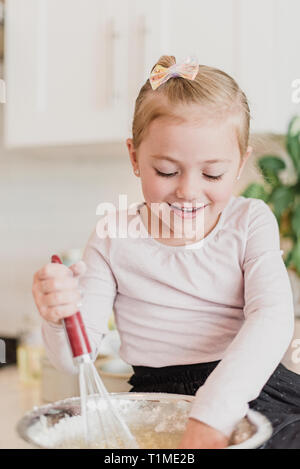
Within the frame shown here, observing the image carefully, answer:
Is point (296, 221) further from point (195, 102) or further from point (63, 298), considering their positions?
point (63, 298)

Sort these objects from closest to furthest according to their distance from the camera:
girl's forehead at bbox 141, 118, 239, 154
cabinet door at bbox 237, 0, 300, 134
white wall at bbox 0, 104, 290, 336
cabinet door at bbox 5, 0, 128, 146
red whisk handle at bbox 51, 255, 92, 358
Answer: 1. red whisk handle at bbox 51, 255, 92, 358
2. girl's forehead at bbox 141, 118, 239, 154
3. cabinet door at bbox 237, 0, 300, 134
4. cabinet door at bbox 5, 0, 128, 146
5. white wall at bbox 0, 104, 290, 336

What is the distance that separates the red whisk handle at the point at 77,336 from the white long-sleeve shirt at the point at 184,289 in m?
0.13

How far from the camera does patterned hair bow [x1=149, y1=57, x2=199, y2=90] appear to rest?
585 millimetres

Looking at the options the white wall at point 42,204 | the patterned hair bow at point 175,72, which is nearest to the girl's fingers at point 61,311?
the patterned hair bow at point 175,72

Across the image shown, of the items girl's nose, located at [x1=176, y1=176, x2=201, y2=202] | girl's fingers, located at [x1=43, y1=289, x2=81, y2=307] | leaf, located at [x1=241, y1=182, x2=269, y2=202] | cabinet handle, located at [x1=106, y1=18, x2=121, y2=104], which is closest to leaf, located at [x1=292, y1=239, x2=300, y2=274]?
leaf, located at [x1=241, y1=182, x2=269, y2=202]

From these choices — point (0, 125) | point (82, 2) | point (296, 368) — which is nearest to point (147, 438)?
point (296, 368)

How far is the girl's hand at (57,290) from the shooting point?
19.0 inches

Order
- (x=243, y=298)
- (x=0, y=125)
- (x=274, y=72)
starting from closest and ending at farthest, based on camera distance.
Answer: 1. (x=243, y=298)
2. (x=274, y=72)
3. (x=0, y=125)

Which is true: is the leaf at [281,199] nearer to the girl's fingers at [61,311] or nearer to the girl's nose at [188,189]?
the girl's nose at [188,189]

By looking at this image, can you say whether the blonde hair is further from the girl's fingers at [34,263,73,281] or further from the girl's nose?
the girl's fingers at [34,263,73,281]

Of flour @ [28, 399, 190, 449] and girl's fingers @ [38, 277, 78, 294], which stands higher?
girl's fingers @ [38, 277, 78, 294]
